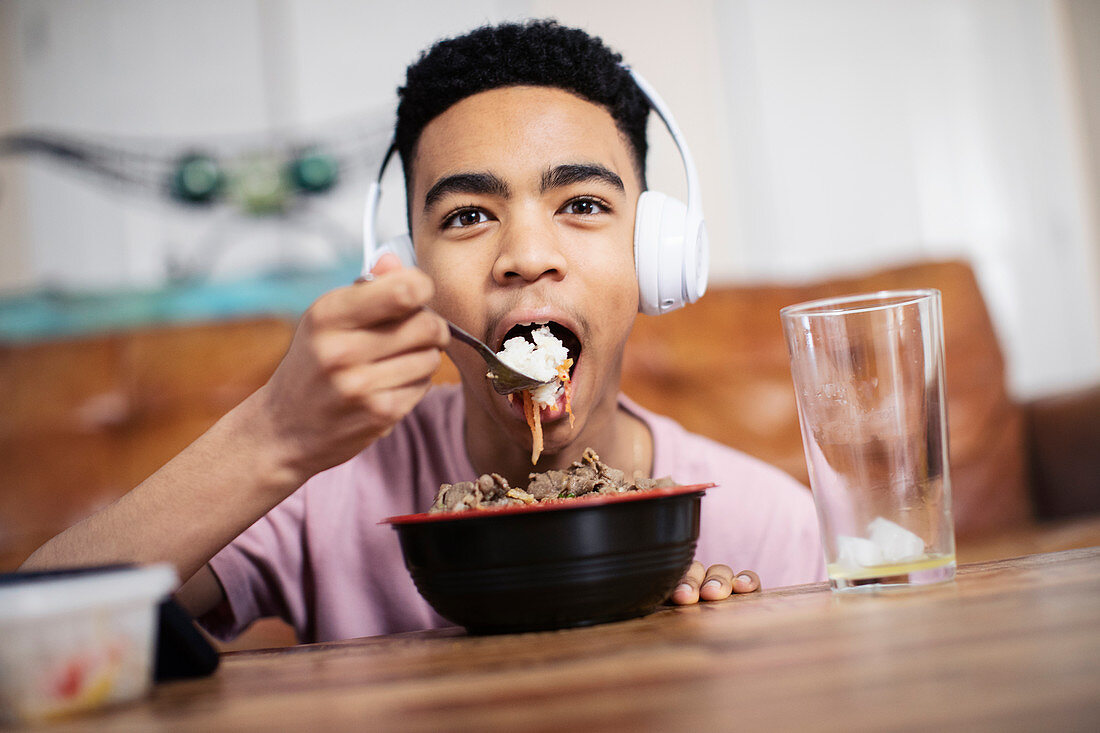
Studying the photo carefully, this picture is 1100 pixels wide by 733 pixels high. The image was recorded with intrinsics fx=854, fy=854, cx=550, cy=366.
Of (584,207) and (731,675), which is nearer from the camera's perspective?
(731,675)

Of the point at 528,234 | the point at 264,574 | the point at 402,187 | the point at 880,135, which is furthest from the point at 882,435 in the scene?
the point at 880,135

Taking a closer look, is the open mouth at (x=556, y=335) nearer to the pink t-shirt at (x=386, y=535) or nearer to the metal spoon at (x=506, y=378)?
the metal spoon at (x=506, y=378)

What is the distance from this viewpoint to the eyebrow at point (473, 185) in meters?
1.04

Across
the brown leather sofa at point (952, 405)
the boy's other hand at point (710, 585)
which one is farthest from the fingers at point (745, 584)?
the brown leather sofa at point (952, 405)

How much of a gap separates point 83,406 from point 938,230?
3153mm

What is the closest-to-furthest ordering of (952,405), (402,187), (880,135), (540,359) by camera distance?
(540,359) → (952,405) → (402,187) → (880,135)

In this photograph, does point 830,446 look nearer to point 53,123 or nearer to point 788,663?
point 788,663

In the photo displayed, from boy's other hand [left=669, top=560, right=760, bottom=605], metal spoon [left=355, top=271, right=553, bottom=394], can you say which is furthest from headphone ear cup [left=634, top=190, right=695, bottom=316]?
boy's other hand [left=669, top=560, right=760, bottom=605]

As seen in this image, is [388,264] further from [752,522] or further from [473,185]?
[752,522]

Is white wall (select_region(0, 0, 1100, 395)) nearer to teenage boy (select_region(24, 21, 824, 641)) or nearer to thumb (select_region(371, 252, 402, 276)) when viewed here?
teenage boy (select_region(24, 21, 824, 641))

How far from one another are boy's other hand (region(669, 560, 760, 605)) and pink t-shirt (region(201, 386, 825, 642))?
0.32m

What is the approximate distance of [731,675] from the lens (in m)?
0.46

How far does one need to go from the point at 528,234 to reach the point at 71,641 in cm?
66

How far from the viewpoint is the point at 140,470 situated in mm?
1795
